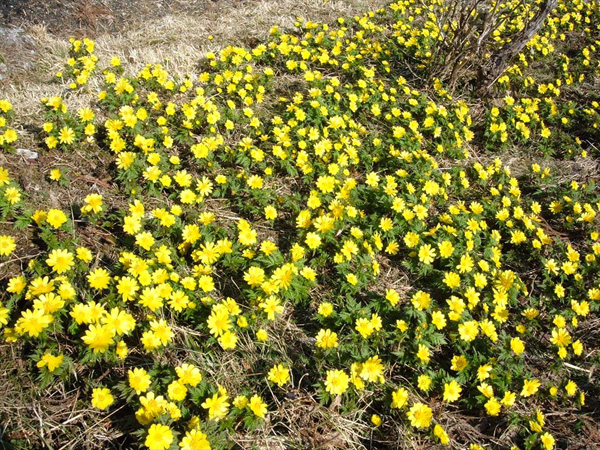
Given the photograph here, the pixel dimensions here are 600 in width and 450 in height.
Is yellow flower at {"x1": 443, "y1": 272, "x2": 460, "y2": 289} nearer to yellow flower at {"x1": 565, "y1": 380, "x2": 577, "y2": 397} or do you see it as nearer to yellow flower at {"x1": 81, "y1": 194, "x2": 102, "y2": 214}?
yellow flower at {"x1": 565, "y1": 380, "x2": 577, "y2": 397}

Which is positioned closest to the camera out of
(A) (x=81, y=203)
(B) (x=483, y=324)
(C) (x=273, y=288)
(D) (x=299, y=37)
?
(C) (x=273, y=288)

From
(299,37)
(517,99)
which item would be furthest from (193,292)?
(517,99)

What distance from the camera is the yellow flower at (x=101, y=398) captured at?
8.05 feet

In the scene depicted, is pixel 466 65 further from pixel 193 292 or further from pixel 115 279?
pixel 115 279

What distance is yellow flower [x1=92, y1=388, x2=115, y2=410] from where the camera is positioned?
246cm

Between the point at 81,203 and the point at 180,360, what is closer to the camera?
the point at 180,360

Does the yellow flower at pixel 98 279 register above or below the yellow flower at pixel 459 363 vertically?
above

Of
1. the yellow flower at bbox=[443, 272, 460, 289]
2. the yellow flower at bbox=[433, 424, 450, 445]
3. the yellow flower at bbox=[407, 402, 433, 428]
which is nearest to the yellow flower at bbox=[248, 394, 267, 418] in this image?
the yellow flower at bbox=[407, 402, 433, 428]

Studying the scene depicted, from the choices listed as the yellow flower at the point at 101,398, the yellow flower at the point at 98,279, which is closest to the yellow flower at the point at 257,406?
the yellow flower at the point at 101,398

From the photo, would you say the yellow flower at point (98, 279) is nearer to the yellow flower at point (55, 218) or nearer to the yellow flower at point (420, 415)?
the yellow flower at point (55, 218)

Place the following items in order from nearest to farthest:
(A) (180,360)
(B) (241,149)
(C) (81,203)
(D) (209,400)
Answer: (D) (209,400)
(A) (180,360)
(C) (81,203)
(B) (241,149)

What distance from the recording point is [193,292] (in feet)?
10.2

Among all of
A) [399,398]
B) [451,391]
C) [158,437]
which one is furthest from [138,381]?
[451,391]

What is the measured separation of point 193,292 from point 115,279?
1.72 ft
